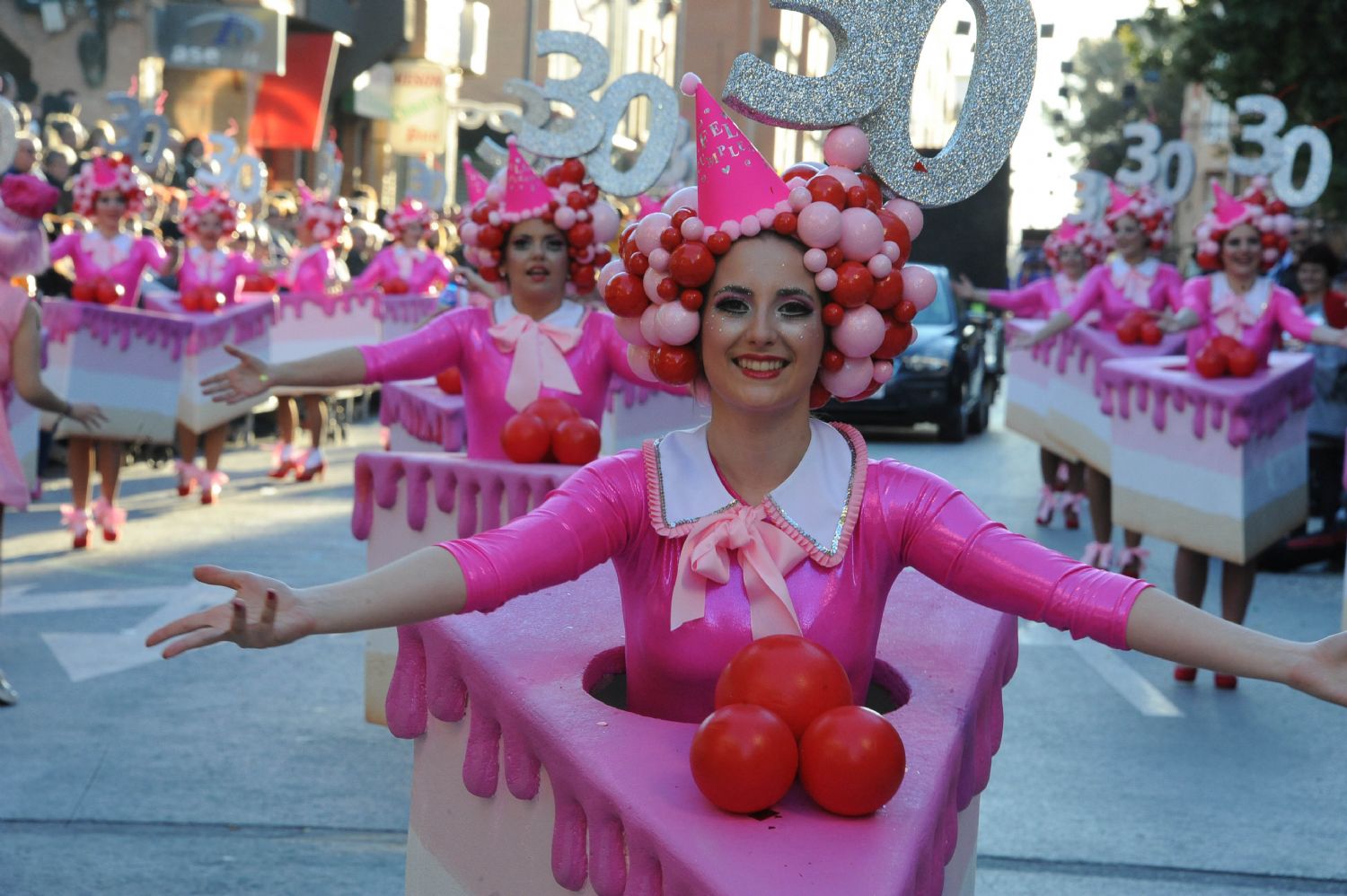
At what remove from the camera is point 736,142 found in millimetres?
3104

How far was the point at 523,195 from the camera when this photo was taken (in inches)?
255

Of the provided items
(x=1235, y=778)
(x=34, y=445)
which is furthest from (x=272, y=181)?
(x=1235, y=778)

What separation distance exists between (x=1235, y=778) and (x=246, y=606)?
4706 mm

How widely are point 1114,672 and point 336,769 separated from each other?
12.5ft

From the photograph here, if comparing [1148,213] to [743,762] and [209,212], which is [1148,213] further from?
[743,762]

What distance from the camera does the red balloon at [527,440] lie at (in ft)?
19.2

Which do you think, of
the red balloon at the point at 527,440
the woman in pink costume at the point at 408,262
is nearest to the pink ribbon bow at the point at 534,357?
the red balloon at the point at 527,440

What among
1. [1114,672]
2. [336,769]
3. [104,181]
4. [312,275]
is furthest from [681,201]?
[312,275]

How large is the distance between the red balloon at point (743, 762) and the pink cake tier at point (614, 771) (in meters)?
0.03

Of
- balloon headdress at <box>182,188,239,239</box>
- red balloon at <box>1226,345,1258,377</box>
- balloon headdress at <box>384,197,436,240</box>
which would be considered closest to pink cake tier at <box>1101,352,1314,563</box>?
red balloon at <box>1226,345,1258,377</box>

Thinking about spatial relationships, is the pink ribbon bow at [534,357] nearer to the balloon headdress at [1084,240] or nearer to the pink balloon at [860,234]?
the pink balloon at [860,234]

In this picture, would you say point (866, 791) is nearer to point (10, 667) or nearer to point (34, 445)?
point (10, 667)

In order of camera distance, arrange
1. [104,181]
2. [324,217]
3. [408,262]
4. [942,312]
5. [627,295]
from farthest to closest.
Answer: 1. [942,312]
2. [408,262]
3. [324,217]
4. [104,181]
5. [627,295]

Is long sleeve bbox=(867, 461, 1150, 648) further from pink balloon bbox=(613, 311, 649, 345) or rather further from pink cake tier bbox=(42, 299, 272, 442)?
pink cake tier bbox=(42, 299, 272, 442)
